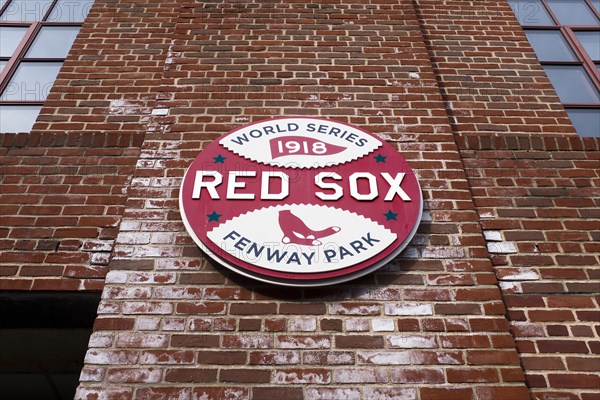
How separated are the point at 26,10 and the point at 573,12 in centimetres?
587

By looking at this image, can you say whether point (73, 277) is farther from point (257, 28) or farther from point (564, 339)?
point (564, 339)

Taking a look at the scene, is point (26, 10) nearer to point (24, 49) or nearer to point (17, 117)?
point (24, 49)

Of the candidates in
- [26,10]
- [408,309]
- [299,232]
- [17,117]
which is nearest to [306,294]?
[299,232]

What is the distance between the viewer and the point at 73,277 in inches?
115

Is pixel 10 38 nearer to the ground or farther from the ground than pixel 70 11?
nearer to the ground

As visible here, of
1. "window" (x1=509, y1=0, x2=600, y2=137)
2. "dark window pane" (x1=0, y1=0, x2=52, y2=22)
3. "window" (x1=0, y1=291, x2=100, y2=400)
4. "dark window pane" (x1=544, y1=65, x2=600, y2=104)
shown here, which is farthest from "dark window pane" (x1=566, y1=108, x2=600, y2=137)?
"dark window pane" (x1=0, y1=0, x2=52, y2=22)

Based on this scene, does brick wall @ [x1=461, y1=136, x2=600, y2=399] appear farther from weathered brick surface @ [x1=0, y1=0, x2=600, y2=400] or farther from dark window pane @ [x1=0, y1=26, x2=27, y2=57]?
dark window pane @ [x1=0, y1=26, x2=27, y2=57]

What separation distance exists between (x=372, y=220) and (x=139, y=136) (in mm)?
1796

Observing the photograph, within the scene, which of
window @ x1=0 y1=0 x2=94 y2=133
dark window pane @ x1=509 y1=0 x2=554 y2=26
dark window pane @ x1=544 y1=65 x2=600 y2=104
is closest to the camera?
window @ x1=0 y1=0 x2=94 y2=133

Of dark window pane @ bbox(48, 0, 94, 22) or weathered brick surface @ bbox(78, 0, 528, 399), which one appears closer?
weathered brick surface @ bbox(78, 0, 528, 399)

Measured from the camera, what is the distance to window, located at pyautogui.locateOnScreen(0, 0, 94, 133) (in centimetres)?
420

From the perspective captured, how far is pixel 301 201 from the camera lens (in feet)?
9.75

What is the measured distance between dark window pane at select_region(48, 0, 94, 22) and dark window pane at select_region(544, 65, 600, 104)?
4541 mm

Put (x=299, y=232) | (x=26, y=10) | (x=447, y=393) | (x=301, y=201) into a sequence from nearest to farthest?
(x=447, y=393) → (x=299, y=232) → (x=301, y=201) → (x=26, y=10)
